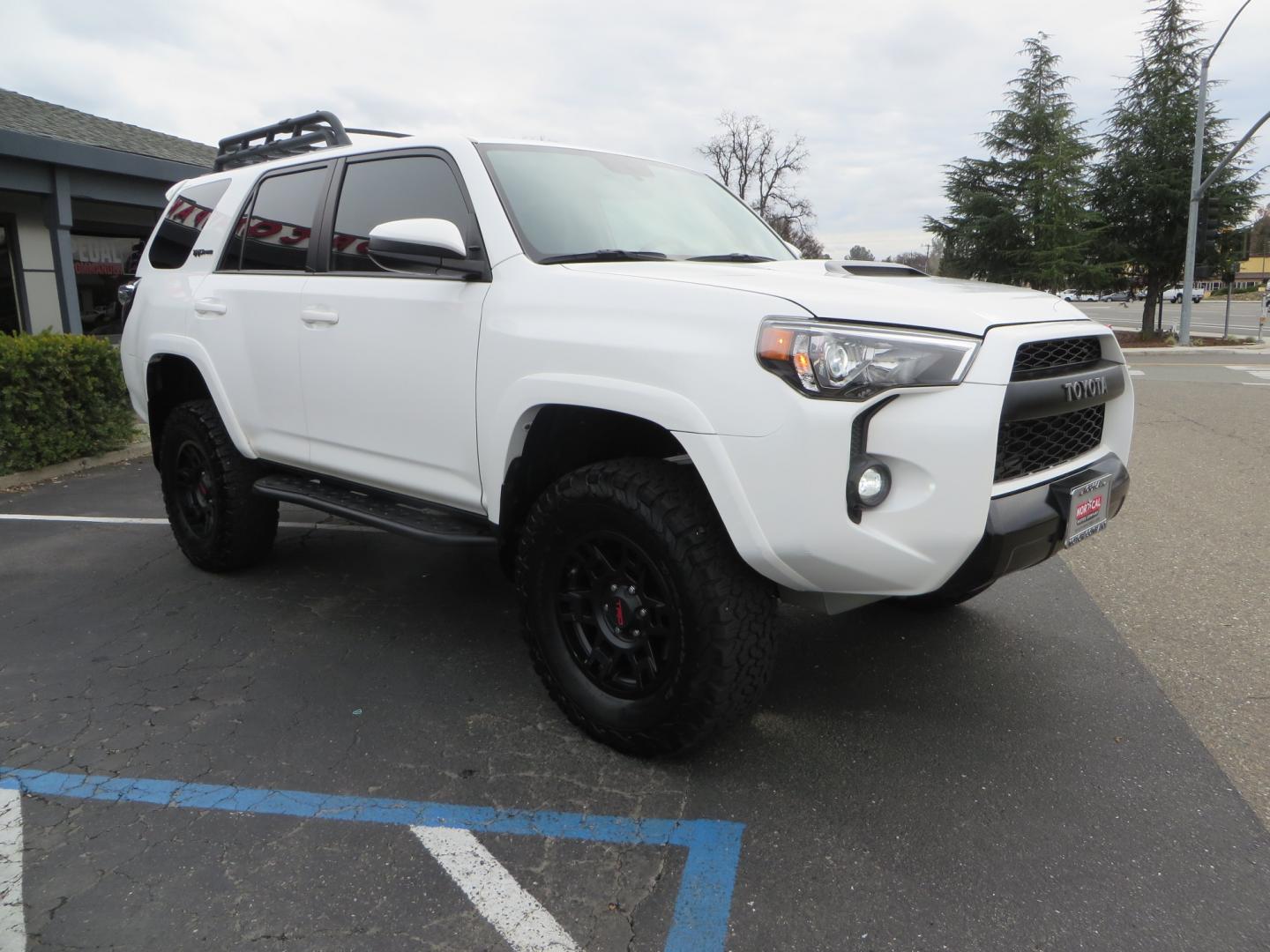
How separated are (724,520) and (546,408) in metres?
0.79

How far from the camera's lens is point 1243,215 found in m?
26.0

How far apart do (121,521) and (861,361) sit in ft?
18.4

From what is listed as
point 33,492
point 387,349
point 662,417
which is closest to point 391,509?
point 387,349

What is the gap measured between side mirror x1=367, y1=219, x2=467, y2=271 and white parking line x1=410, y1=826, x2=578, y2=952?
1781 millimetres

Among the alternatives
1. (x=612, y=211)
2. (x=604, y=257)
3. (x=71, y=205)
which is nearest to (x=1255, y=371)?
(x=612, y=211)

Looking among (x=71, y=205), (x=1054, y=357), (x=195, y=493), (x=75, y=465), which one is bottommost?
(x=75, y=465)

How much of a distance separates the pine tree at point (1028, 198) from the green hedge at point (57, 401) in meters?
25.7

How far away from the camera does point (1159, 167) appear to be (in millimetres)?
25703

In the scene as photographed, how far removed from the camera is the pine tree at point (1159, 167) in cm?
2538

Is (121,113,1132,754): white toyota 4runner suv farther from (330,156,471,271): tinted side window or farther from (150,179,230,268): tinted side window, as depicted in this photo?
(150,179,230,268): tinted side window

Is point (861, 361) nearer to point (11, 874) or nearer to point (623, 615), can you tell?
point (623, 615)

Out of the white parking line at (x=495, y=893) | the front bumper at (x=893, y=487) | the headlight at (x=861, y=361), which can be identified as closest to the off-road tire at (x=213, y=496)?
the white parking line at (x=495, y=893)

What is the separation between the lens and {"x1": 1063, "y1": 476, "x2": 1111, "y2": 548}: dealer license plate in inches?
104

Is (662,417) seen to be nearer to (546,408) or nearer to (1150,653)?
(546,408)
